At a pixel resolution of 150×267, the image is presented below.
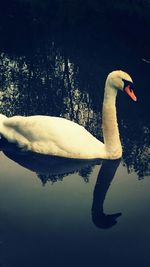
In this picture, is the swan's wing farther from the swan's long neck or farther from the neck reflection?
the neck reflection

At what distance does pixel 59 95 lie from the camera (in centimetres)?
2048

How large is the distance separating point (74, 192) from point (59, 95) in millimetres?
8679

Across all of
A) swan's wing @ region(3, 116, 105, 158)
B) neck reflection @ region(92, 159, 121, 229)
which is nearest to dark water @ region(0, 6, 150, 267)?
neck reflection @ region(92, 159, 121, 229)

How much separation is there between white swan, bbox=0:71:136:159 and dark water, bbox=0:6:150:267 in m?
0.27

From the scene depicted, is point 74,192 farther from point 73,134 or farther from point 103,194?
point 73,134

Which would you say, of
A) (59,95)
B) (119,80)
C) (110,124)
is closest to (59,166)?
(110,124)

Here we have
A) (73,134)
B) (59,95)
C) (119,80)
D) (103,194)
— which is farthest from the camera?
(59,95)

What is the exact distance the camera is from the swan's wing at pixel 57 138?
44.7 feet

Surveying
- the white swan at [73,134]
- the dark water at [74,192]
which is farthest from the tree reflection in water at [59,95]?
the white swan at [73,134]

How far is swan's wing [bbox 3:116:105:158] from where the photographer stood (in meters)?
13.6

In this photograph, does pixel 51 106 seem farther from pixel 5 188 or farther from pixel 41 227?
pixel 41 227

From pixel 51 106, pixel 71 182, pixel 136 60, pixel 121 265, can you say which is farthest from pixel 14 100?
pixel 121 265

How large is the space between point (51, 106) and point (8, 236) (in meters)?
8.78

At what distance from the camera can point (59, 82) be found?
2191 centimetres
